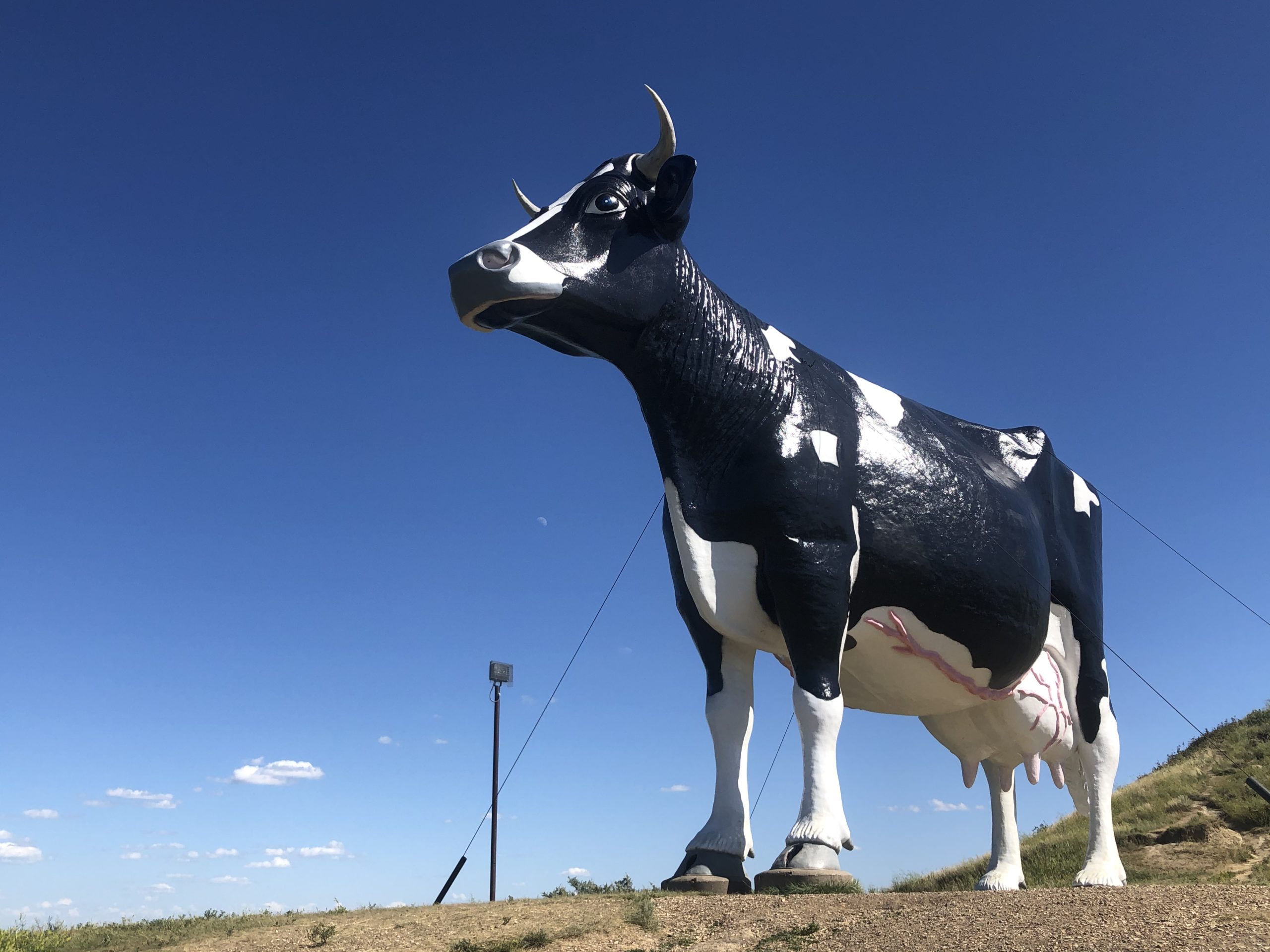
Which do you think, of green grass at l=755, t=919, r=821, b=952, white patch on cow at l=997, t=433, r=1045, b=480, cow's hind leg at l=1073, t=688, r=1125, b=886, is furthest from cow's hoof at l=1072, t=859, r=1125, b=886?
green grass at l=755, t=919, r=821, b=952

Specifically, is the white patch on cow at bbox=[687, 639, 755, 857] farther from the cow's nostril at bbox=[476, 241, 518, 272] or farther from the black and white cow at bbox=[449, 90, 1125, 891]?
the cow's nostril at bbox=[476, 241, 518, 272]

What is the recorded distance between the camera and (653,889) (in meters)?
7.34

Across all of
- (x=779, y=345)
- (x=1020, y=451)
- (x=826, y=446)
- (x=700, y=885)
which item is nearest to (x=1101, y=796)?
(x=1020, y=451)

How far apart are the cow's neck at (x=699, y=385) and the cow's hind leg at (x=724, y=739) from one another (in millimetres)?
847

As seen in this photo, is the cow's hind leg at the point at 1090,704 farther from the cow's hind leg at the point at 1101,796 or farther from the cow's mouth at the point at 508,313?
the cow's mouth at the point at 508,313

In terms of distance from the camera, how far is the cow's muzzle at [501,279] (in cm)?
686

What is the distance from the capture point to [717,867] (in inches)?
280

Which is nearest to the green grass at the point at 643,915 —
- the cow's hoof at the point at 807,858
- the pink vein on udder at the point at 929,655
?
the cow's hoof at the point at 807,858

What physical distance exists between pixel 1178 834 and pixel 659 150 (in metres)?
13.6

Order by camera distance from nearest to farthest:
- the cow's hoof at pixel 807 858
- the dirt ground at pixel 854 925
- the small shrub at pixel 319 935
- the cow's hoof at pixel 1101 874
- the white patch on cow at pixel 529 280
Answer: the dirt ground at pixel 854 925
the small shrub at pixel 319 935
the cow's hoof at pixel 807 858
the white patch on cow at pixel 529 280
the cow's hoof at pixel 1101 874

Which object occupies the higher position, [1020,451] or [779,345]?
[779,345]

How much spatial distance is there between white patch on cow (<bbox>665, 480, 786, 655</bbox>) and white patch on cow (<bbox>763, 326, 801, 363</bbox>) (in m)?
1.34

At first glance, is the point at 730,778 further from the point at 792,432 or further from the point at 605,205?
the point at 605,205

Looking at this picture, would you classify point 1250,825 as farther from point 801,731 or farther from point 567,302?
point 567,302
